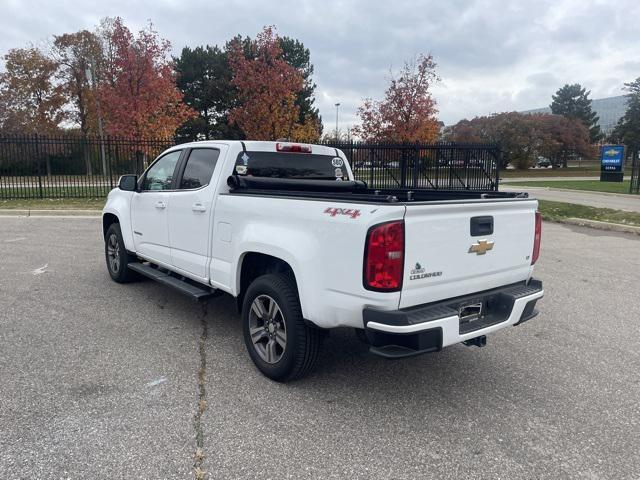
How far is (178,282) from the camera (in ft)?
15.9

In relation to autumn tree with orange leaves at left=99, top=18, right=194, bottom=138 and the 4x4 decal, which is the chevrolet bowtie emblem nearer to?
the 4x4 decal

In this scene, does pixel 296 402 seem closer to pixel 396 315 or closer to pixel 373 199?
pixel 396 315

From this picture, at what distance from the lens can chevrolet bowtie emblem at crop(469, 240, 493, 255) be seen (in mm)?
3328

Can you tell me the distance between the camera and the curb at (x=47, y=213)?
1332 centimetres

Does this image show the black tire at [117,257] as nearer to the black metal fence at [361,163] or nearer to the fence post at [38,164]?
the black metal fence at [361,163]

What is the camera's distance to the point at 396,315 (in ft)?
9.48

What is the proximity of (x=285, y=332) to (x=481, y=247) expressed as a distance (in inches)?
59.4

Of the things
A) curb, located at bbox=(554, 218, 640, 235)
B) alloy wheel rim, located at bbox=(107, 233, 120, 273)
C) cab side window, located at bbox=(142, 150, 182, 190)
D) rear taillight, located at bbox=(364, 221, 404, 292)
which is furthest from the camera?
curb, located at bbox=(554, 218, 640, 235)

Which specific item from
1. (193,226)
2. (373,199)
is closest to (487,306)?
(373,199)

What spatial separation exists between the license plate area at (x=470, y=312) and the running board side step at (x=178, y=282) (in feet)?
7.48

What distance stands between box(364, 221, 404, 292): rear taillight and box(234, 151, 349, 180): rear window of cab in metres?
1.97

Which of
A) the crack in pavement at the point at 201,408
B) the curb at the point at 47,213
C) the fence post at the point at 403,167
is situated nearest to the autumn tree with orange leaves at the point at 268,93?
the fence post at the point at 403,167

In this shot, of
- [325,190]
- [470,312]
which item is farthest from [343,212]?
[325,190]

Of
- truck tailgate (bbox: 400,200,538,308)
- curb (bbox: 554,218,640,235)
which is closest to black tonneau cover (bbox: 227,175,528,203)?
truck tailgate (bbox: 400,200,538,308)
